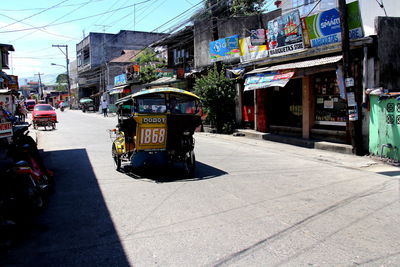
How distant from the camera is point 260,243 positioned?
438 cm

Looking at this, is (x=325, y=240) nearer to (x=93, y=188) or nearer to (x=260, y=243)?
(x=260, y=243)

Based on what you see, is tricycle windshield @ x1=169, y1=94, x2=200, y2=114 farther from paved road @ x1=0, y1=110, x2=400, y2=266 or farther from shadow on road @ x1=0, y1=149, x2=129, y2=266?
shadow on road @ x1=0, y1=149, x2=129, y2=266

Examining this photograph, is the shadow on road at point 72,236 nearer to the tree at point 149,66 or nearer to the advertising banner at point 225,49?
the advertising banner at point 225,49

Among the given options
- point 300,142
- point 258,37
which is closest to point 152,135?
point 300,142

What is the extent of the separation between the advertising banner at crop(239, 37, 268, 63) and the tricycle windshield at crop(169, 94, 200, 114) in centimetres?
813

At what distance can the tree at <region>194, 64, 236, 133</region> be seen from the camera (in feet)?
60.2

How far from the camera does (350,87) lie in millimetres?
11141

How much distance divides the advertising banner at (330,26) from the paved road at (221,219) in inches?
192

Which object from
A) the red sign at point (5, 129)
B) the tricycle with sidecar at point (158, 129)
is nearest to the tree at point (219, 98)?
the tricycle with sidecar at point (158, 129)

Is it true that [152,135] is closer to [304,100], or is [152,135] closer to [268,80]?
[268,80]

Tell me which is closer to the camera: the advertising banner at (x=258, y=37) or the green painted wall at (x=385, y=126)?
the green painted wall at (x=385, y=126)

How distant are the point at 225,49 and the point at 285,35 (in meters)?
5.38

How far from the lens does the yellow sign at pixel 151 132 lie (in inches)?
316

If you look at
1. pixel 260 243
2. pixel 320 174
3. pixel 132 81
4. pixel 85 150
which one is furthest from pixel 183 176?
pixel 132 81
